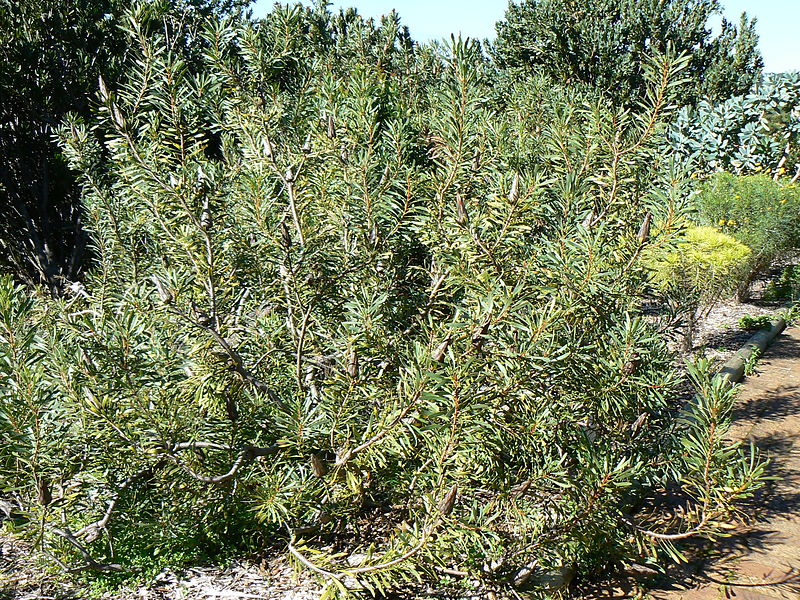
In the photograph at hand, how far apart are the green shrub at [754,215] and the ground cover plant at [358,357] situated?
6.06 meters

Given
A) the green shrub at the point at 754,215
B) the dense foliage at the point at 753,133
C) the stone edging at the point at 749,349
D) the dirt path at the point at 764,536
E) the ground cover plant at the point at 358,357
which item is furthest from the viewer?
the dense foliage at the point at 753,133

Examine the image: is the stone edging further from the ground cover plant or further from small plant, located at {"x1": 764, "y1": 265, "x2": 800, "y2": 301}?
the ground cover plant

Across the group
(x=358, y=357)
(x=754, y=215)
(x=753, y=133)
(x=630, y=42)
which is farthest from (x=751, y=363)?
(x=630, y=42)

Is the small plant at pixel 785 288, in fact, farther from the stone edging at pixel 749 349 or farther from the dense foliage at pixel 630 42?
the dense foliage at pixel 630 42

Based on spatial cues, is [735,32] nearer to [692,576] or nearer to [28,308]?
[692,576]

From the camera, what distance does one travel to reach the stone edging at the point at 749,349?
5938 mm

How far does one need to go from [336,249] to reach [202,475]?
110 cm

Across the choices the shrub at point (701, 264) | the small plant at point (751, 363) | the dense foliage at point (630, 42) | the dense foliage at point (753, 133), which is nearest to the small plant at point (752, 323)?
the shrub at point (701, 264)

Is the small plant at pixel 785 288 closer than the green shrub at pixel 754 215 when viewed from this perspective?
No

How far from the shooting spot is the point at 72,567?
268 cm

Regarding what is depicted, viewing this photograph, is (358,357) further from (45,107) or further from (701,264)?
(45,107)

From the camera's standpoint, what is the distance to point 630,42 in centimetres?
1543

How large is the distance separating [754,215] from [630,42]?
873 centimetres

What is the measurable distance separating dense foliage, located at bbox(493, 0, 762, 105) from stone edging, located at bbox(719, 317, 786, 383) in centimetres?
879
